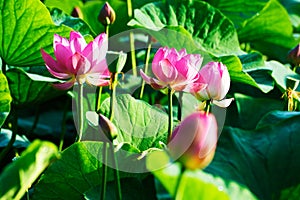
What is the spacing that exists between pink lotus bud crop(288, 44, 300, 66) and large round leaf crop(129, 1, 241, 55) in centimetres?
21

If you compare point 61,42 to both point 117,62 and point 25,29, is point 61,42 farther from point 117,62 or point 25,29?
point 25,29

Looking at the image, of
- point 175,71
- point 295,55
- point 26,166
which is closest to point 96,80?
point 175,71

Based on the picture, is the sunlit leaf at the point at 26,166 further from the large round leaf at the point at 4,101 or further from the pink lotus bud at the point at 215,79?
the large round leaf at the point at 4,101

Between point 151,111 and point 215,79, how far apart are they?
0.20m

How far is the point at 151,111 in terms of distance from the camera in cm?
112

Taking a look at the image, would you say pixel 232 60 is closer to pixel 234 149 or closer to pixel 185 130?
pixel 234 149

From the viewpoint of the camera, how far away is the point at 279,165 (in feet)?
2.77

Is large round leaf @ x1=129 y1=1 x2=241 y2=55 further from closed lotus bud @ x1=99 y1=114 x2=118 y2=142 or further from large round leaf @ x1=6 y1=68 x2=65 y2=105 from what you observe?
closed lotus bud @ x1=99 y1=114 x2=118 y2=142

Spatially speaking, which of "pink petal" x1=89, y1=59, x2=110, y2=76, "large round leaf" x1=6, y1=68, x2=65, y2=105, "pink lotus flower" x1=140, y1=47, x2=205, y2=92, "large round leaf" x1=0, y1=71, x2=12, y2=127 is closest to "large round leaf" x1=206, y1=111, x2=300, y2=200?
"pink lotus flower" x1=140, y1=47, x2=205, y2=92

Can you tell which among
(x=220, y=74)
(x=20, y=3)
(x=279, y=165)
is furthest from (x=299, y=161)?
(x=20, y=3)

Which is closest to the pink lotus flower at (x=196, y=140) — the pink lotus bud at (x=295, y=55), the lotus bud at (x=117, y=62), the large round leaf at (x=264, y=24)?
the lotus bud at (x=117, y=62)

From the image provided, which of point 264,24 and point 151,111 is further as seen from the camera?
point 264,24

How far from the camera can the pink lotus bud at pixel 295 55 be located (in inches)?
51.4

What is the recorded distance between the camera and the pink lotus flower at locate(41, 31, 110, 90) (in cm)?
96
